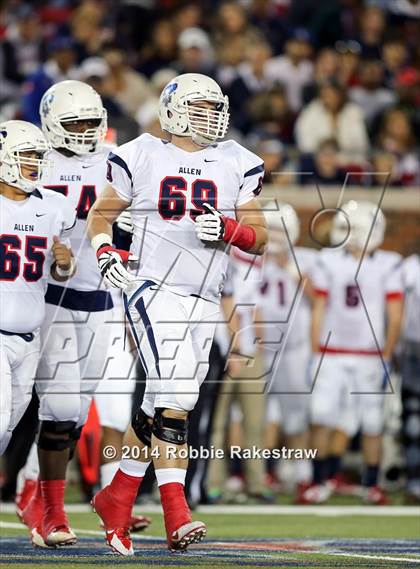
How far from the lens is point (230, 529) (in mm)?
7828

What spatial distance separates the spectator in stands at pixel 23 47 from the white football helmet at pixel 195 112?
24.6 ft

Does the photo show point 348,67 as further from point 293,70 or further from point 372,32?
point 372,32

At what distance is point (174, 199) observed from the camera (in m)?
6.18

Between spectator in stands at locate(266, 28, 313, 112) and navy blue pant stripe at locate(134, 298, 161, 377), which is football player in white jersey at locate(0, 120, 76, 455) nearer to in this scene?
navy blue pant stripe at locate(134, 298, 161, 377)

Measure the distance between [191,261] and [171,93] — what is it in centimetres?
74

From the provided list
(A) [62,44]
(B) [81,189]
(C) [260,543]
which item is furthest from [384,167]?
(C) [260,543]

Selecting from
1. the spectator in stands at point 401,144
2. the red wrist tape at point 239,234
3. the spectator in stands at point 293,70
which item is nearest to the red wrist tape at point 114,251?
the red wrist tape at point 239,234

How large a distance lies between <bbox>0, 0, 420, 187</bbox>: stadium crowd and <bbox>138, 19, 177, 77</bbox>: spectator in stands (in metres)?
0.01

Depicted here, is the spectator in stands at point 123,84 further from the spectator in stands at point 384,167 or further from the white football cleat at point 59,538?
the white football cleat at point 59,538

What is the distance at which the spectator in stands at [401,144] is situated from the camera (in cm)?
1227

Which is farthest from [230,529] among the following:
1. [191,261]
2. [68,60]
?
[68,60]

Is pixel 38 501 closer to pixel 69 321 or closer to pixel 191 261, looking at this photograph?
pixel 69 321

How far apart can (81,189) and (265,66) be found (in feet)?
22.6

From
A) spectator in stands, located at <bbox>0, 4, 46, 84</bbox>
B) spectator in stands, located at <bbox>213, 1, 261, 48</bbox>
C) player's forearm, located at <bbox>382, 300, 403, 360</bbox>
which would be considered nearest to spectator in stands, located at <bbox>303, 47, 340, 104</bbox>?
spectator in stands, located at <bbox>213, 1, 261, 48</bbox>
